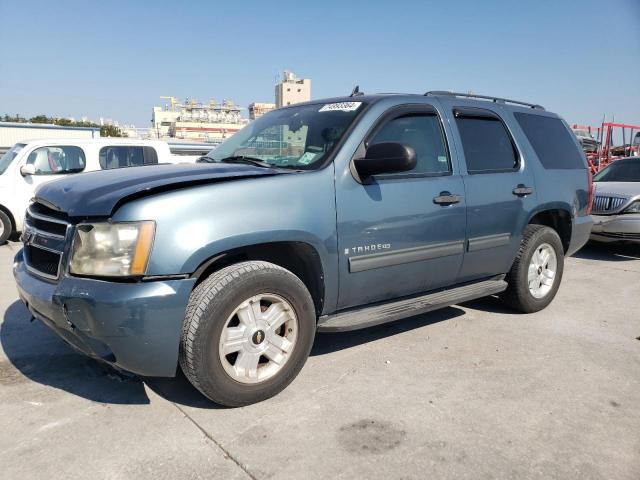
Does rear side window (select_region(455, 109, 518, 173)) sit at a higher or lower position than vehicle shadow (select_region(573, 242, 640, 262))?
higher

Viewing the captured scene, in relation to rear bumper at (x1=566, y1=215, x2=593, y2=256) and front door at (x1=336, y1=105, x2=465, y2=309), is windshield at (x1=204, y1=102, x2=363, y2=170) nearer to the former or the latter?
front door at (x1=336, y1=105, x2=465, y2=309)

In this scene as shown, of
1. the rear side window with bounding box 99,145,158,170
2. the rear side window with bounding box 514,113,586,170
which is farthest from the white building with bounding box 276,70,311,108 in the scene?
the rear side window with bounding box 514,113,586,170

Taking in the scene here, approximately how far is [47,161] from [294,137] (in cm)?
685

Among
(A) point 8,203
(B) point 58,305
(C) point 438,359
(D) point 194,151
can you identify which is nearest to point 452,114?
(C) point 438,359

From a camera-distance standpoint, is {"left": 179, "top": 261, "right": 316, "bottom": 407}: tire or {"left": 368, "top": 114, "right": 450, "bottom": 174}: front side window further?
{"left": 368, "top": 114, "right": 450, "bottom": 174}: front side window

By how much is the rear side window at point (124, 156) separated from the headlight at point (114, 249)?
6911 millimetres

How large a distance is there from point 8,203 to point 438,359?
7.67 metres

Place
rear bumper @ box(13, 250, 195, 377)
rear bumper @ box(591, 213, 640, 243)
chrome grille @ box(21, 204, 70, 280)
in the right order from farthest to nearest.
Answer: rear bumper @ box(591, 213, 640, 243), chrome grille @ box(21, 204, 70, 280), rear bumper @ box(13, 250, 195, 377)

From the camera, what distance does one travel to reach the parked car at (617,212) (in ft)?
22.9

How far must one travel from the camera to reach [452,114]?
373 cm

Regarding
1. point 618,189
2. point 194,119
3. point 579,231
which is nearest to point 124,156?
point 579,231

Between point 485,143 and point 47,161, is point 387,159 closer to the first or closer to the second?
point 485,143

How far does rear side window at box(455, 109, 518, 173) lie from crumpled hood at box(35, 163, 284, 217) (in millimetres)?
1638

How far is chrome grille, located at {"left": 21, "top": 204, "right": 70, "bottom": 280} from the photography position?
256 cm
